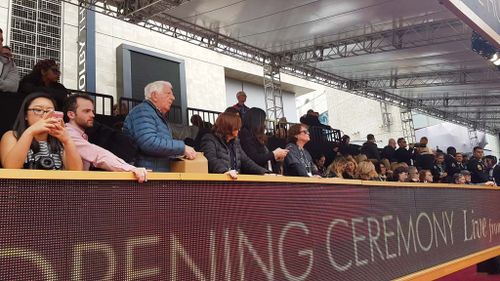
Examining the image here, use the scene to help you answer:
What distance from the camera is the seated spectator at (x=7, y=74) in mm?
5188

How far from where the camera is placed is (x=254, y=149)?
406 cm

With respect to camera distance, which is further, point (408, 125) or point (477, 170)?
point (408, 125)

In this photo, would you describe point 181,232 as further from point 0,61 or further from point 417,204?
point 0,61

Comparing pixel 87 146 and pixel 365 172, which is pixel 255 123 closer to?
pixel 87 146

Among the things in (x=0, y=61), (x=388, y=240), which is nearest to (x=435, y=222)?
(x=388, y=240)

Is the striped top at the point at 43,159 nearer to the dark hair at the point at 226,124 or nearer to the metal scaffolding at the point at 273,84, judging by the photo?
the dark hair at the point at 226,124

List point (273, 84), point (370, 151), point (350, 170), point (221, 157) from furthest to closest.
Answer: point (273, 84) < point (370, 151) < point (350, 170) < point (221, 157)

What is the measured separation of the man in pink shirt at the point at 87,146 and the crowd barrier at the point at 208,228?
0.21m

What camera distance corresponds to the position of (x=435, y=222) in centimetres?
390

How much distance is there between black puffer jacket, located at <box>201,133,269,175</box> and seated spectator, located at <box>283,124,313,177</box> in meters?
0.56

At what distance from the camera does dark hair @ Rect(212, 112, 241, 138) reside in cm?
337

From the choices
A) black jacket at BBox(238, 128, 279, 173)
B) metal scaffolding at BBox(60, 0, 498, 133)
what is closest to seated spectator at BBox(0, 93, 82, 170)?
black jacket at BBox(238, 128, 279, 173)

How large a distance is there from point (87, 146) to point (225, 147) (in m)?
1.17

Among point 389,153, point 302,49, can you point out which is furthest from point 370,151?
point 302,49
